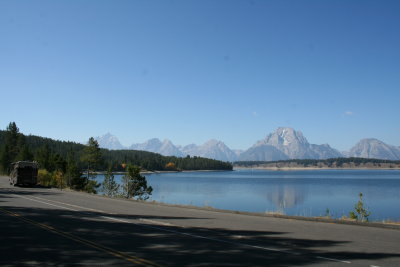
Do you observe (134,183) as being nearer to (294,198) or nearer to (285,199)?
Answer: (285,199)

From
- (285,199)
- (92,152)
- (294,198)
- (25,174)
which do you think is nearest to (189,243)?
(25,174)

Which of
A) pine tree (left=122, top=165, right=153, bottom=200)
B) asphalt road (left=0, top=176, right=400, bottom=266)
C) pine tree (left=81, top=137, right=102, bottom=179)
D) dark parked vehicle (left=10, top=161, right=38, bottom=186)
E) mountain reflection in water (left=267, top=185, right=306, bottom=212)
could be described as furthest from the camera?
pine tree (left=81, top=137, right=102, bottom=179)

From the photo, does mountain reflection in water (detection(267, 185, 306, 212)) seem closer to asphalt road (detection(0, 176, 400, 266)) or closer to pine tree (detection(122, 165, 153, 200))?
pine tree (detection(122, 165, 153, 200))

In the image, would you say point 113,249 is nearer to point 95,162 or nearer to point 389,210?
point 389,210

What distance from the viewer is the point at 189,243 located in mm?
11555

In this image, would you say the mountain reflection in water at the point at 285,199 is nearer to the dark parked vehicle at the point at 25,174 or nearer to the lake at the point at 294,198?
the lake at the point at 294,198

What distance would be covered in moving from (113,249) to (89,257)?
3.61 ft

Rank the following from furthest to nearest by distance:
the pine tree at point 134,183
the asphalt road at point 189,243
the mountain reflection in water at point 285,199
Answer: the pine tree at point 134,183, the mountain reflection in water at point 285,199, the asphalt road at point 189,243

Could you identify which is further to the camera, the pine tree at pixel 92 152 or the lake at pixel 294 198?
the pine tree at pixel 92 152

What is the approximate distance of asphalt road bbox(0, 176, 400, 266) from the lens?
9125 mm

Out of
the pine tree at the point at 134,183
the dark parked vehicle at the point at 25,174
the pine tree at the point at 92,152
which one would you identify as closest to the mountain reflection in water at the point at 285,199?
the pine tree at the point at 134,183

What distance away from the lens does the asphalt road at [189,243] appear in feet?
29.9

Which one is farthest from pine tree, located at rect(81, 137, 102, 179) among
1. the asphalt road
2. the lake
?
the asphalt road

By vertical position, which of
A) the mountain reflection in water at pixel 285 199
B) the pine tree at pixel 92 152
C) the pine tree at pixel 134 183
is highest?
the pine tree at pixel 92 152
